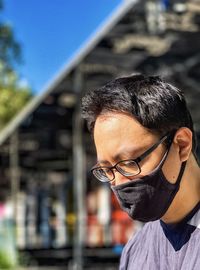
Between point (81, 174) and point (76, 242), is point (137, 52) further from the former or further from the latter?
point (76, 242)

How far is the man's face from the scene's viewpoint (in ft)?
5.56

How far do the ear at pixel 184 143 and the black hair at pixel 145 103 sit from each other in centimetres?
2

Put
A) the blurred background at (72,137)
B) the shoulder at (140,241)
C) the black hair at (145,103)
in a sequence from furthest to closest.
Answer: the blurred background at (72,137) → the shoulder at (140,241) → the black hair at (145,103)

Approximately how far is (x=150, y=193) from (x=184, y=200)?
0.29 feet

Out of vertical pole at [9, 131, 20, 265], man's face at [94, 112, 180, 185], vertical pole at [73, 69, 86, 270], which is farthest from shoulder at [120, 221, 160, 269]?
vertical pole at [9, 131, 20, 265]

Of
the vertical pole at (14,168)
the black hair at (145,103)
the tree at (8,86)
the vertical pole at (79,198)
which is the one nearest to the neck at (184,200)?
the black hair at (145,103)

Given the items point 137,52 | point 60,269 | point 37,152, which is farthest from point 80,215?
point 137,52

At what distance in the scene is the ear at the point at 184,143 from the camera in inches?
68.7

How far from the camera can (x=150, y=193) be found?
5.75 feet

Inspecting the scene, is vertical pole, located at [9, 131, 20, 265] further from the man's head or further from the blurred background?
the man's head

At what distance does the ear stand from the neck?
30mm

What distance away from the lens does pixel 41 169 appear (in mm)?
13047

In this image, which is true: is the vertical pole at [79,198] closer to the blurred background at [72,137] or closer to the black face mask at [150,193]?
the blurred background at [72,137]

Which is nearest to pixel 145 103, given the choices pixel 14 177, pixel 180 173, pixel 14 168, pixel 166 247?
pixel 180 173
